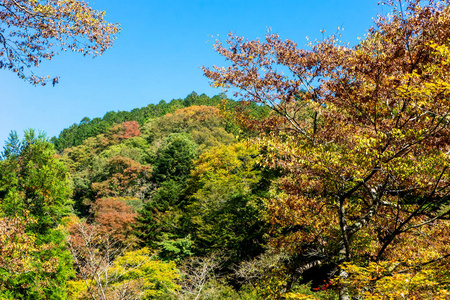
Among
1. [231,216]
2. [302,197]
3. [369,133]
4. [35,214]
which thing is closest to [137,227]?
[231,216]

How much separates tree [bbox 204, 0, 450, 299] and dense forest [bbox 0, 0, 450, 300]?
38mm

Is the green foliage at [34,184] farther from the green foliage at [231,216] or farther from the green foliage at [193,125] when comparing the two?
the green foliage at [193,125]

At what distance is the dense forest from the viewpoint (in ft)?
17.0

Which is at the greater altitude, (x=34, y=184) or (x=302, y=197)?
(x=34, y=184)

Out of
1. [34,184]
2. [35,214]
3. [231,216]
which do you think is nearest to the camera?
[35,214]

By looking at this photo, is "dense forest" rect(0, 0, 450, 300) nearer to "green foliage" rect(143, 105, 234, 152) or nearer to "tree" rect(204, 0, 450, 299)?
"tree" rect(204, 0, 450, 299)

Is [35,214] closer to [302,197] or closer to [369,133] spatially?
[302,197]

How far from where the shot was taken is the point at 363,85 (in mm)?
6348

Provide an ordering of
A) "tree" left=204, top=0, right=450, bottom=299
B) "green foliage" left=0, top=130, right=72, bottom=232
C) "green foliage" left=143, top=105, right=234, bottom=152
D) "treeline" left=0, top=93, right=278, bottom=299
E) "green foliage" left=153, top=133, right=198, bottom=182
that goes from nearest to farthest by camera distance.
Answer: "tree" left=204, top=0, right=450, bottom=299, "treeline" left=0, top=93, right=278, bottom=299, "green foliage" left=0, top=130, right=72, bottom=232, "green foliage" left=153, top=133, right=198, bottom=182, "green foliage" left=143, top=105, right=234, bottom=152

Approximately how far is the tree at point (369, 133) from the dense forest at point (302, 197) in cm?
4

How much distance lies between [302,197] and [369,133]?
2.95m

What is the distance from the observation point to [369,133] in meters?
6.18

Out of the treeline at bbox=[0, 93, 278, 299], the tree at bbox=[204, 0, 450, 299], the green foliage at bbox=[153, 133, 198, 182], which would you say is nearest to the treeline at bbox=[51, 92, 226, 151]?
the green foliage at bbox=[153, 133, 198, 182]

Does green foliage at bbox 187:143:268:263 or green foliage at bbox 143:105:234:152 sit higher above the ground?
green foliage at bbox 143:105:234:152
